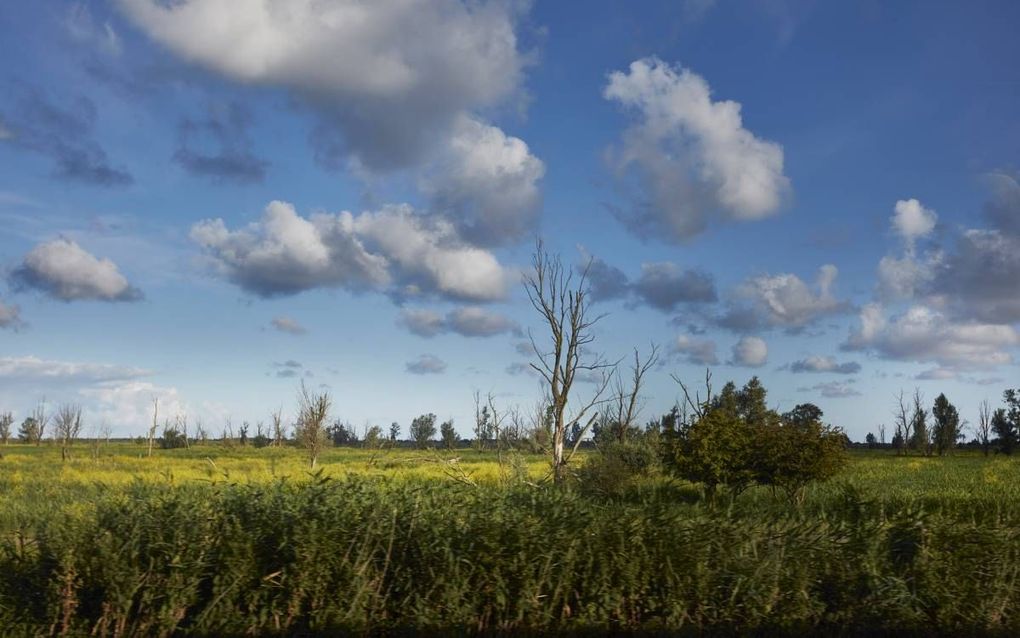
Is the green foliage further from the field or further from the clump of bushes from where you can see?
the field

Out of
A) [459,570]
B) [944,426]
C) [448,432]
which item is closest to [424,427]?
[448,432]

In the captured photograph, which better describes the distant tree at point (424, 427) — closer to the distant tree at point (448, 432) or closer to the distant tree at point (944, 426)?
the distant tree at point (448, 432)

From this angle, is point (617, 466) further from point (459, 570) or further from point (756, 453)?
point (459, 570)

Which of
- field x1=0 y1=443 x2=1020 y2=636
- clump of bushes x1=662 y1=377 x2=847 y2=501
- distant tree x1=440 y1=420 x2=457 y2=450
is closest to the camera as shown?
field x1=0 y1=443 x2=1020 y2=636

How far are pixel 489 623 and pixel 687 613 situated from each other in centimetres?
155

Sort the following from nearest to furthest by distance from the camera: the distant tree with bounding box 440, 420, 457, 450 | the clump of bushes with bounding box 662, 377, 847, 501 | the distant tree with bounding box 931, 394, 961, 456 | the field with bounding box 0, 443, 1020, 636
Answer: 1. the field with bounding box 0, 443, 1020, 636
2. the clump of bushes with bounding box 662, 377, 847, 501
3. the distant tree with bounding box 931, 394, 961, 456
4. the distant tree with bounding box 440, 420, 457, 450

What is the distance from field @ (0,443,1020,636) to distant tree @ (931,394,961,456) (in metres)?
71.9

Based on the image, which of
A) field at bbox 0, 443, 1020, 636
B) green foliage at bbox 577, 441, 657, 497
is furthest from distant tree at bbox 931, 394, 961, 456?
field at bbox 0, 443, 1020, 636

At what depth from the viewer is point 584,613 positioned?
575cm

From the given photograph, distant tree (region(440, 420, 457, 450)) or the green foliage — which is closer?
the green foliage

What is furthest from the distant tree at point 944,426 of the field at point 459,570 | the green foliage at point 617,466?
the field at point 459,570

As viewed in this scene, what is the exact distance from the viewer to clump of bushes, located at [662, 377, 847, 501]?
22672mm

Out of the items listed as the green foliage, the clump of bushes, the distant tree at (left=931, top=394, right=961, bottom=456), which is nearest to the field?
the green foliage

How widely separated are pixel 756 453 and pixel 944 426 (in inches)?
2443
